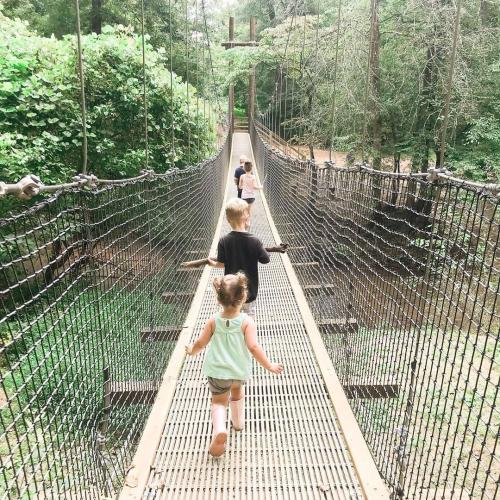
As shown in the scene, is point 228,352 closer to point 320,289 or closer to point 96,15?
point 320,289

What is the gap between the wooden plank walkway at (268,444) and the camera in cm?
161

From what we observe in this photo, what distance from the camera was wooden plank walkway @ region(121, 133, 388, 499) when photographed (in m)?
1.61

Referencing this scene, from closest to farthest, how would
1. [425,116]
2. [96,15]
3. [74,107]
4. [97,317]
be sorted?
[97,317] → [74,107] → [425,116] → [96,15]

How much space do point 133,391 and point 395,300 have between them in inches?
46.0

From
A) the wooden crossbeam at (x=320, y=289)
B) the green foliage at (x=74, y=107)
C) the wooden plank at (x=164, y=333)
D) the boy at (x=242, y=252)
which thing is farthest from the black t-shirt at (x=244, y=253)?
the green foliage at (x=74, y=107)

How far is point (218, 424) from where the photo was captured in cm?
169

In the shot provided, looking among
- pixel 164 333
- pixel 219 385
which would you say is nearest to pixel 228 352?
pixel 219 385

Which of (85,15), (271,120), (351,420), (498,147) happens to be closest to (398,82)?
(498,147)

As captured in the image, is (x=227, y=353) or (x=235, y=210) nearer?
(x=227, y=353)

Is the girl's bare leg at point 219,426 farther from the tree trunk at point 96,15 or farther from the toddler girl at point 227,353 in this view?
the tree trunk at point 96,15

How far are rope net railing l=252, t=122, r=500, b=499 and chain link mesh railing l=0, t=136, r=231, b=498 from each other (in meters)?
0.92

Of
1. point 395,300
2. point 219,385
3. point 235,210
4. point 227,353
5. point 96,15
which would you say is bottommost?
point 219,385

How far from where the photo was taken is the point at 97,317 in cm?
161

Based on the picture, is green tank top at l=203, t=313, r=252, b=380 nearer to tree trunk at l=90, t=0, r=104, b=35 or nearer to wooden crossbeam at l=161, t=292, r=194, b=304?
wooden crossbeam at l=161, t=292, r=194, b=304
